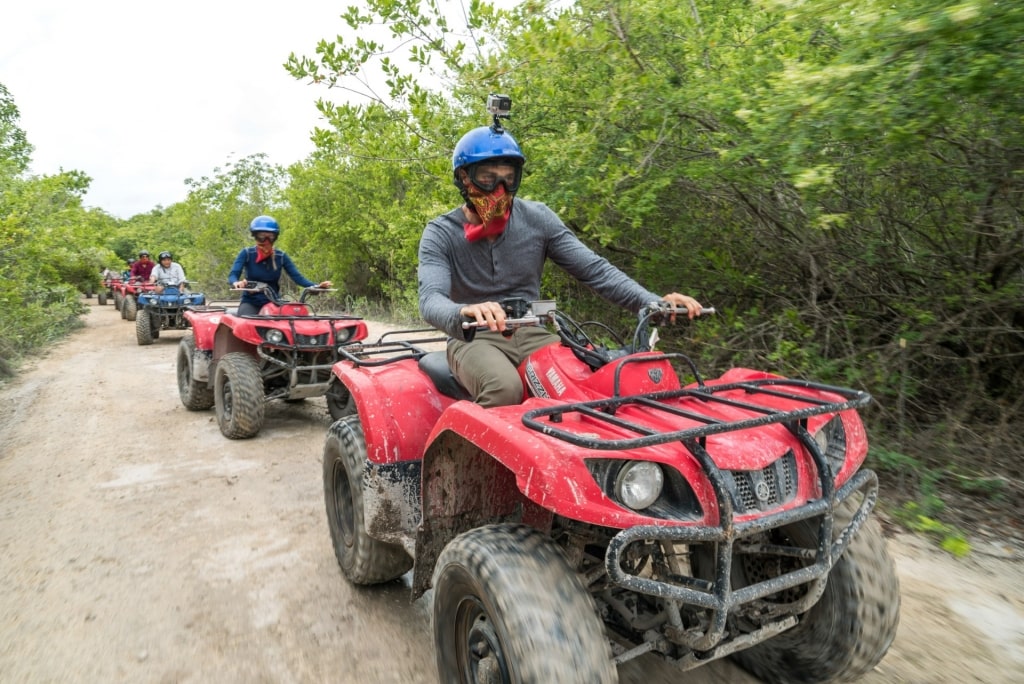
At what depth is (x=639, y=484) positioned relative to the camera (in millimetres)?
1814

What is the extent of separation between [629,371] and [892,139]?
2.34 meters

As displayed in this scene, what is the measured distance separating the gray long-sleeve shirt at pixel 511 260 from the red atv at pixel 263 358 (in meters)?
3.07

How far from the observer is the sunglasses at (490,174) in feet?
9.69

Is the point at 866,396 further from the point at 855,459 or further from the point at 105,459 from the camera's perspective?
the point at 105,459

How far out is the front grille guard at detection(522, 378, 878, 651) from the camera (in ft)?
5.53

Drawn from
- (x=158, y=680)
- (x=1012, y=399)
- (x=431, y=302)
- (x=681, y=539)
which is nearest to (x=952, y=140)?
(x=1012, y=399)

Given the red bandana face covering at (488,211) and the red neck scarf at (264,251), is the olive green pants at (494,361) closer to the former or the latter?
the red bandana face covering at (488,211)

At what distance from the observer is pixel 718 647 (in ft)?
6.26

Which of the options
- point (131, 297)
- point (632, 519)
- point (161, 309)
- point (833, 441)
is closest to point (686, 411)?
point (632, 519)

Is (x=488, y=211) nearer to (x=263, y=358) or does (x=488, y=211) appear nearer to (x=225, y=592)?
(x=225, y=592)

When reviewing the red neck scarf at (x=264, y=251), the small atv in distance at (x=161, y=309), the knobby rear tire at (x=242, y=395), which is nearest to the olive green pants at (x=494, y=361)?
the knobby rear tire at (x=242, y=395)

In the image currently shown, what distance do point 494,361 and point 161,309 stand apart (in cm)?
1387

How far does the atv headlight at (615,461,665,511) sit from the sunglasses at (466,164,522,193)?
160cm

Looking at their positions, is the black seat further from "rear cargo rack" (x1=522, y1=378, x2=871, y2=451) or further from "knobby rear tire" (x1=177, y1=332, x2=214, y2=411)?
"knobby rear tire" (x1=177, y1=332, x2=214, y2=411)
